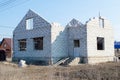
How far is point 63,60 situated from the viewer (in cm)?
2636

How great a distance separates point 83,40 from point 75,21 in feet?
19.2

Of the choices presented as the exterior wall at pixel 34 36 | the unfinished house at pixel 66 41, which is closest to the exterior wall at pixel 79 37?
the unfinished house at pixel 66 41

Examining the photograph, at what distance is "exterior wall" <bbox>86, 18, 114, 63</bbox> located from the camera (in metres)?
26.5

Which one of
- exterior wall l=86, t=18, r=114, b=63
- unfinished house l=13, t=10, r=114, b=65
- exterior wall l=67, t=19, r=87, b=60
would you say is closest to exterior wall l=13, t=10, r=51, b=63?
unfinished house l=13, t=10, r=114, b=65

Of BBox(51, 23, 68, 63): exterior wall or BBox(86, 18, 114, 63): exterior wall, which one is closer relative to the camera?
BBox(86, 18, 114, 63): exterior wall

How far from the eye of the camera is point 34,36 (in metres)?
28.8

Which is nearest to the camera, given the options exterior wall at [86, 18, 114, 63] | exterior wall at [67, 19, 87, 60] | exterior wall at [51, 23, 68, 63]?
exterior wall at [67, 19, 87, 60]

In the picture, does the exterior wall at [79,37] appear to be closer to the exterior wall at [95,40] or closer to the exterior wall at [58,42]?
the exterior wall at [95,40]

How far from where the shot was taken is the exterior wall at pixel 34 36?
27.0 meters

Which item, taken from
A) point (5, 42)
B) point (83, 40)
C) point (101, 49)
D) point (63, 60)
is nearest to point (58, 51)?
point (63, 60)

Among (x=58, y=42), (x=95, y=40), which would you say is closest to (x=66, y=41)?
(x=58, y=42)

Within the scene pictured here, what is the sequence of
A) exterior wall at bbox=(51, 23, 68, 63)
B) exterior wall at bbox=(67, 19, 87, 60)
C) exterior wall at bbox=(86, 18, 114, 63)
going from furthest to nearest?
exterior wall at bbox=(51, 23, 68, 63)
exterior wall at bbox=(86, 18, 114, 63)
exterior wall at bbox=(67, 19, 87, 60)

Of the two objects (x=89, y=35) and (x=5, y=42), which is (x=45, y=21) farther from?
(x=5, y=42)

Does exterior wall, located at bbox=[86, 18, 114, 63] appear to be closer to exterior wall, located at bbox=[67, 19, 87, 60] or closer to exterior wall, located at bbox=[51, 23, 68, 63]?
exterior wall, located at bbox=[67, 19, 87, 60]
